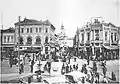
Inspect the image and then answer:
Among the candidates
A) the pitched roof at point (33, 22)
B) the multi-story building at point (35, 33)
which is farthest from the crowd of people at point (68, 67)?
the pitched roof at point (33, 22)

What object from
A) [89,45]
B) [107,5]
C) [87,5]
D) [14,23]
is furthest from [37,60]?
[107,5]

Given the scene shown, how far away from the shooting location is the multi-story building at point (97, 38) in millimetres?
2221

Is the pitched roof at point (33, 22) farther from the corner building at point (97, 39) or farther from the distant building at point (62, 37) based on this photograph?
the corner building at point (97, 39)

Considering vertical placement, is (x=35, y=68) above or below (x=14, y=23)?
below

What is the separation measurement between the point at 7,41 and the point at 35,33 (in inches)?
12.2

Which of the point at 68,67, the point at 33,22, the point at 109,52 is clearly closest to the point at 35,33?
the point at 33,22

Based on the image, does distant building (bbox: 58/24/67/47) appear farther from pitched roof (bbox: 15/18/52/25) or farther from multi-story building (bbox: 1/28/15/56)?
multi-story building (bbox: 1/28/15/56)

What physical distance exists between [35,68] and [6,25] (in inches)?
22.0

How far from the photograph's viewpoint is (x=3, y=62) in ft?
6.86

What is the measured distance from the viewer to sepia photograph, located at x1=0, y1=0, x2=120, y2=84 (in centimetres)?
211

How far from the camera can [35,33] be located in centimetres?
216

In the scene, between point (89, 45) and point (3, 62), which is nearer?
point (3, 62)

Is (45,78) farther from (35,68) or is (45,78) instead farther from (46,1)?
(46,1)

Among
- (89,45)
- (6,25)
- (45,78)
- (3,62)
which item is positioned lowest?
(45,78)
